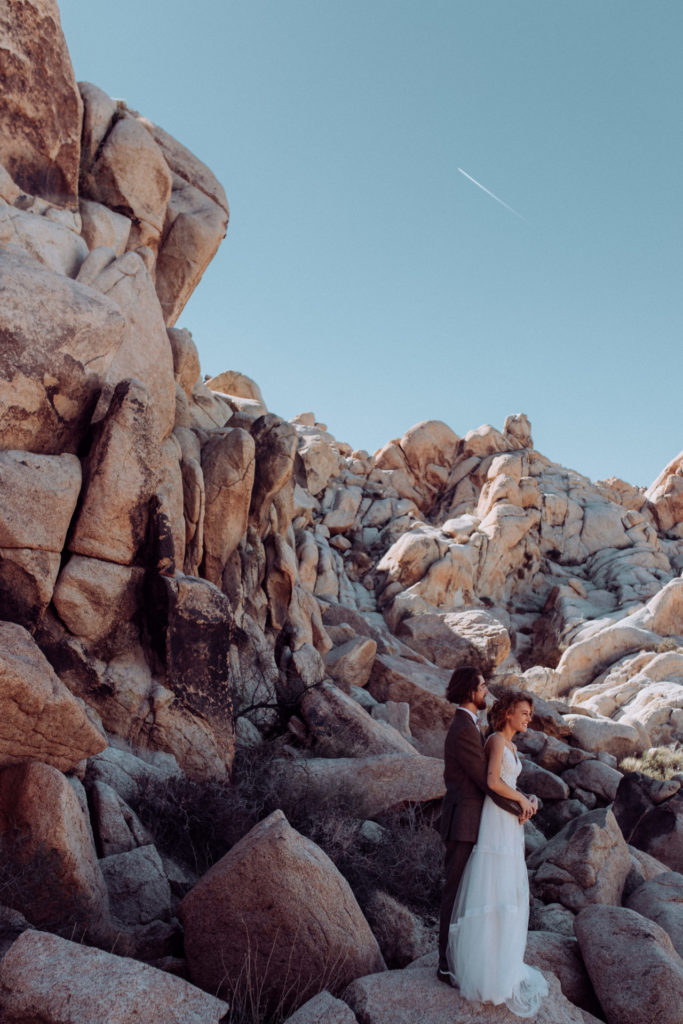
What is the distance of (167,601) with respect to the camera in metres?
10.7

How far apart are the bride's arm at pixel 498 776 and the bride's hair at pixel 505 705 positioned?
5.3 inches

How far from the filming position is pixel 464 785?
216 inches

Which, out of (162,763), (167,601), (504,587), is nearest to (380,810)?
(162,763)

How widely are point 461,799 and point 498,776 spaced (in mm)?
320

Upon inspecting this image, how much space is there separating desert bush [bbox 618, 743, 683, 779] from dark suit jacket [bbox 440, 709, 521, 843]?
14446 mm

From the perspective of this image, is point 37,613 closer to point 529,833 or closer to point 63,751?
point 63,751

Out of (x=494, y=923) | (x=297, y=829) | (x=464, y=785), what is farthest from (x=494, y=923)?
(x=297, y=829)

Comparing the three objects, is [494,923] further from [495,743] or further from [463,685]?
[463,685]

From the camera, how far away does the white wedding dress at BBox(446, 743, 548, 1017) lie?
16.6 ft

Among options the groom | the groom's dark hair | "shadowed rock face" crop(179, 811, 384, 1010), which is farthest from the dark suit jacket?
"shadowed rock face" crop(179, 811, 384, 1010)

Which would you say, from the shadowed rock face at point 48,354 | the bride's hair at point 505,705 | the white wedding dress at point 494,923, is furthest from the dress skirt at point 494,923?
the shadowed rock face at point 48,354

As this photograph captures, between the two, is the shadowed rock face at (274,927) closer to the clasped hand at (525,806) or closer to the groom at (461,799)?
the groom at (461,799)

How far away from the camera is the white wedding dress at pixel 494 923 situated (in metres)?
5.07

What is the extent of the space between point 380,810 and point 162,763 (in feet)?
10.1
